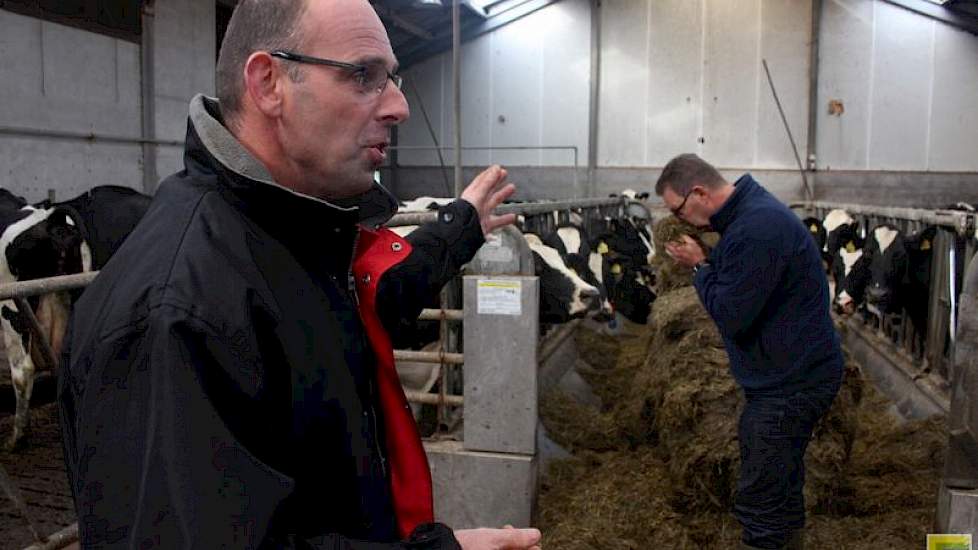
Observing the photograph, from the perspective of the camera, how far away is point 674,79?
15.5m

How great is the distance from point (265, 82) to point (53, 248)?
461 centimetres

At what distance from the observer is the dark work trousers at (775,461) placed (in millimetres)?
3127

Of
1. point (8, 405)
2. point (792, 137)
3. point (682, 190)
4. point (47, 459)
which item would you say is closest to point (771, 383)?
point (682, 190)

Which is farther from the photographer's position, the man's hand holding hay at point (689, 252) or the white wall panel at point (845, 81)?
the white wall panel at point (845, 81)

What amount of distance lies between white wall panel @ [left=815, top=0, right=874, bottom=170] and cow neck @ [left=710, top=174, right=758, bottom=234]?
12.7 meters

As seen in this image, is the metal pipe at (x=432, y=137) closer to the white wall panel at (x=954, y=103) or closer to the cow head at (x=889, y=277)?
the white wall panel at (x=954, y=103)

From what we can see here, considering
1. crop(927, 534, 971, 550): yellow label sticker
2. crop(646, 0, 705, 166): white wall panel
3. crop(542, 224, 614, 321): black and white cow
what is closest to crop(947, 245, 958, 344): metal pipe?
crop(542, 224, 614, 321): black and white cow

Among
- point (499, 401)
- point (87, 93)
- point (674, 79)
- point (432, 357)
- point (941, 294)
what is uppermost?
point (674, 79)

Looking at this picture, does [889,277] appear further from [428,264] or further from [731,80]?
[731,80]

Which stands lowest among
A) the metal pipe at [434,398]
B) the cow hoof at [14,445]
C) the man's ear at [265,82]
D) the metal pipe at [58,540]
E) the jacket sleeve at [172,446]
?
the cow hoof at [14,445]

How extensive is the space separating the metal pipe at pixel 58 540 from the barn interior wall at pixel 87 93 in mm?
6489

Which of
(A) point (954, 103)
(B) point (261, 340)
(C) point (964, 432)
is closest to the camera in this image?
(B) point (261, 340)

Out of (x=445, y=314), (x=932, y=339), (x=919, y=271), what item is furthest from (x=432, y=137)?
(x=445, y=314)

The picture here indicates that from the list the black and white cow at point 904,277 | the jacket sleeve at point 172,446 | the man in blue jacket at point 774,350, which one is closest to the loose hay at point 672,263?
the black and white cow at point 904,277
